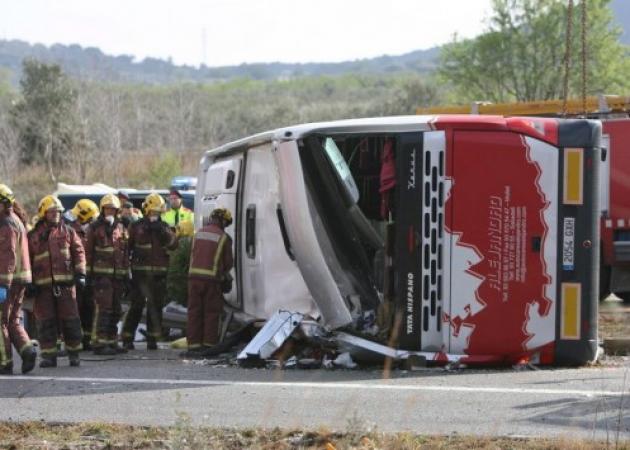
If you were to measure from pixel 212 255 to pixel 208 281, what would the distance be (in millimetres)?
269

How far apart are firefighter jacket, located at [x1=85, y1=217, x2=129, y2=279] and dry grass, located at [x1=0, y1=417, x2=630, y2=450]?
4.75 m

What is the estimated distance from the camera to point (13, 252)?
10.6 meters

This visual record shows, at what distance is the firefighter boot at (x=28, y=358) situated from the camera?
10602 millimetres

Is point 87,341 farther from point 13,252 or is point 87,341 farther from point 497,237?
point 497,237

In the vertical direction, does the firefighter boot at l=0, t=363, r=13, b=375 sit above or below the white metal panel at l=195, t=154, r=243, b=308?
below

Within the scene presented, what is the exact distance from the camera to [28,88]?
160ft

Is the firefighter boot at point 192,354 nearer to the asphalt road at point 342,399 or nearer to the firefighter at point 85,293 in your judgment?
the asphalt road at point 342,399

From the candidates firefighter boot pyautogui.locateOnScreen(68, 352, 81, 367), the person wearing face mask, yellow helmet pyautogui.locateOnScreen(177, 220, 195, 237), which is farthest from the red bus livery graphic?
yellow helmet pyautogui.locateOnScreen(177, 220, 195, 237)

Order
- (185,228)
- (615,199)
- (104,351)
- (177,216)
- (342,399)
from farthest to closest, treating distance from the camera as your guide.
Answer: (177,216)
(185,228)
(615,199)
(104,351)
(342,399)

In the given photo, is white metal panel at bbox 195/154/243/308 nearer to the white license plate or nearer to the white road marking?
the white road marking

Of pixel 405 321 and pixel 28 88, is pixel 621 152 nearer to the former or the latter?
pixel 405 321

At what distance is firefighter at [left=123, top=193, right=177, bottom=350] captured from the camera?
13008 mm

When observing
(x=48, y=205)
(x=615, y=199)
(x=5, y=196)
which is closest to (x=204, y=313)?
(x=48, y=205)

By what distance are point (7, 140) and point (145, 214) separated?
34456 millimetres
